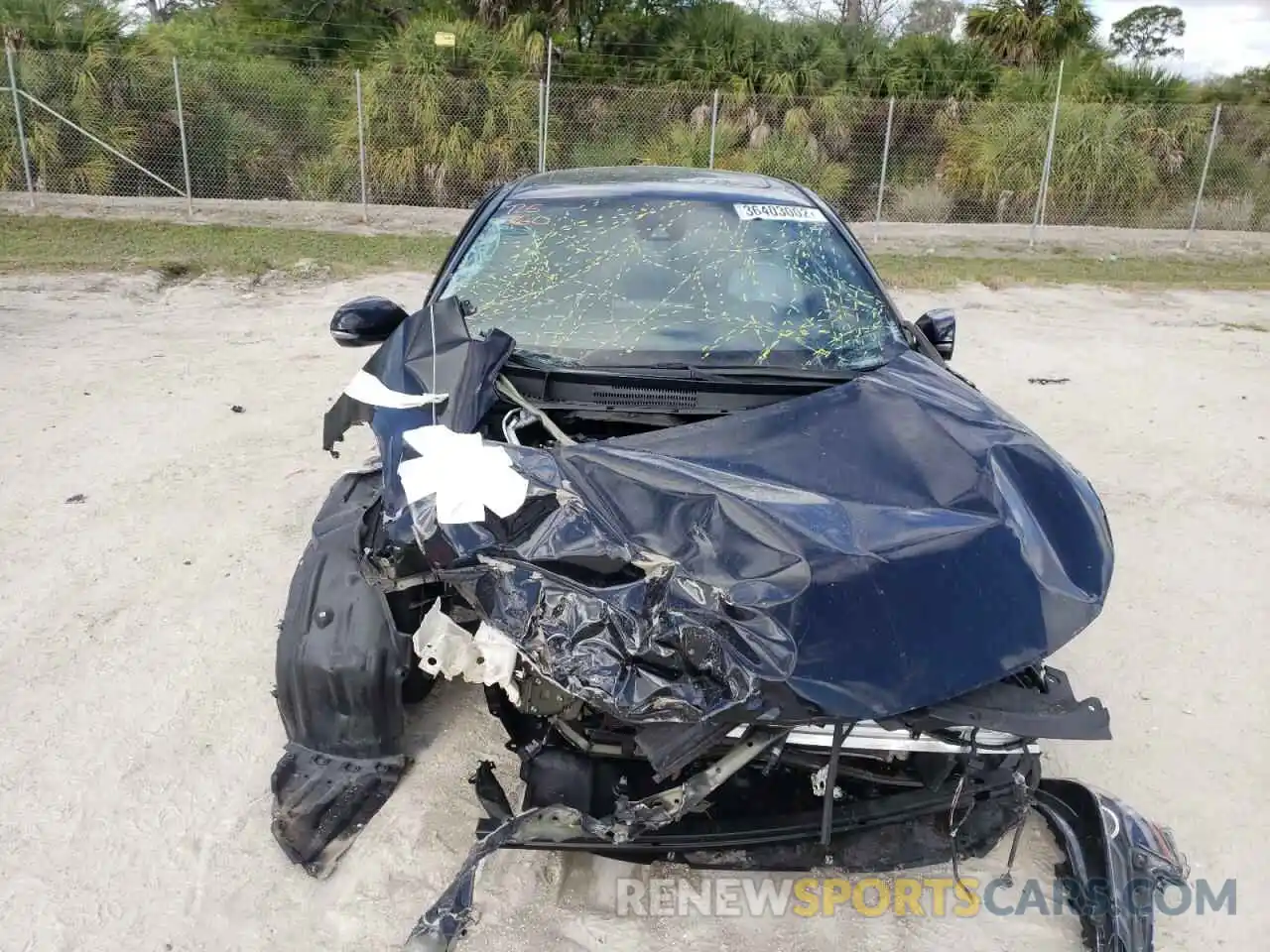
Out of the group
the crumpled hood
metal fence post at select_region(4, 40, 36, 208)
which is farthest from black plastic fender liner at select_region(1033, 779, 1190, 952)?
metal fence post at select_region(4, 40, 36, 208)

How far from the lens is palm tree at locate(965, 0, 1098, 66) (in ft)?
60.0

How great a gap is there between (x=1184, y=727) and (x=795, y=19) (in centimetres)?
1681

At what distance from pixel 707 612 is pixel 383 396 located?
48.4 inches

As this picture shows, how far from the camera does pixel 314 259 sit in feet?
35.2

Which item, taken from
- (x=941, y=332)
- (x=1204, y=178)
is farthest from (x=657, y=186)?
(x=1204, y=178)

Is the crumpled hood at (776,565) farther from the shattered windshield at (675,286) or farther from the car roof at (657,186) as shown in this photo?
the car roof at (657,186)

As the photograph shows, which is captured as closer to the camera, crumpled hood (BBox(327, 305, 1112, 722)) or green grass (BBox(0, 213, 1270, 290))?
crumpled hood (BBox(327, 305, 1112, 722))

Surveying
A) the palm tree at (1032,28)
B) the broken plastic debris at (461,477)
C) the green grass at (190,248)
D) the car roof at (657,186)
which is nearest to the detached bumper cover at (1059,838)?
the broken plastic debris at (461,477)

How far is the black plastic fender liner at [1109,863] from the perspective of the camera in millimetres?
2344

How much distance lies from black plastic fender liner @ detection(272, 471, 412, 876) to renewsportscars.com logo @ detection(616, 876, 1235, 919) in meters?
0.74

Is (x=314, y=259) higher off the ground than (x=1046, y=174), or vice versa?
(x=1046, y=174)

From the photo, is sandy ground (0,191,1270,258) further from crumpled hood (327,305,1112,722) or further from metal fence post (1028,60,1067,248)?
crumpled hood (327,305,1112,722)

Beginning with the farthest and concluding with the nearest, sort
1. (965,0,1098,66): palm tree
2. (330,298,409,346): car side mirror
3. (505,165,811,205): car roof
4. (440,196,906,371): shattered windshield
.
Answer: (965,0,1098,66): palm tree < (505,165,811,205): car roof < (330,298,409,346): car side mirror < (440,196,906,371): shattered windshield

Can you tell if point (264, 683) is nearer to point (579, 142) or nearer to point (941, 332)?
point (941, 332)
